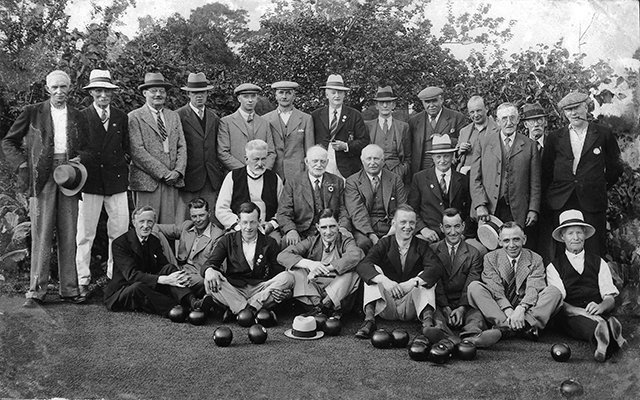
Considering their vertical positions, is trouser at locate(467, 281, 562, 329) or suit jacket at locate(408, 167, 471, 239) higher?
suit jacket at locate(408, 167, 471, 239)

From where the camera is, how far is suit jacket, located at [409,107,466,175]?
8148 mm

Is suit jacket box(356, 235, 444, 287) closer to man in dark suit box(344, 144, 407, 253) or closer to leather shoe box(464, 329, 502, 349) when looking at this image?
man in dark suit box(344, 144, 407, 253)

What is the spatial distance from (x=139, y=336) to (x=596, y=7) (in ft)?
18.3

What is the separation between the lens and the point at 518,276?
6285mm

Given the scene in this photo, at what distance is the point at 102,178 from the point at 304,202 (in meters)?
2.05

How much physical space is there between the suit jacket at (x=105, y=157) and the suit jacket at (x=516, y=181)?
11.9 feet

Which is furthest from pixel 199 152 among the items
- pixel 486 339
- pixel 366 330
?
pixel 486 339

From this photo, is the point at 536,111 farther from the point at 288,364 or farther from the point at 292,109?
the point at 288,364

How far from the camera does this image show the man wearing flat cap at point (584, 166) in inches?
274

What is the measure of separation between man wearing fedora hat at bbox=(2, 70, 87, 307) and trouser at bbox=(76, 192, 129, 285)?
0.30 feet

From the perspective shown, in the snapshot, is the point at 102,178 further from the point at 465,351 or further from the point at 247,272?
the point at 465,351

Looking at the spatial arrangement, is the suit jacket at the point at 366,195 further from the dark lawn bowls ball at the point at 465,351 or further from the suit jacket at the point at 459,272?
the dark lawn bowls ball at the point at 465,351

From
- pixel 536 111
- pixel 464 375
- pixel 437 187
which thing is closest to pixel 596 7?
pixel 536 111

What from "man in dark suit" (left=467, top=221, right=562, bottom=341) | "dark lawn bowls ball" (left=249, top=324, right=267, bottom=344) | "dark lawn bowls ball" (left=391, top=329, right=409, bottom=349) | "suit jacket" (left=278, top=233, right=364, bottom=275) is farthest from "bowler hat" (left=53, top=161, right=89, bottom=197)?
"man in dark suit" (left=467, top=221, right=562, bottom=341)
